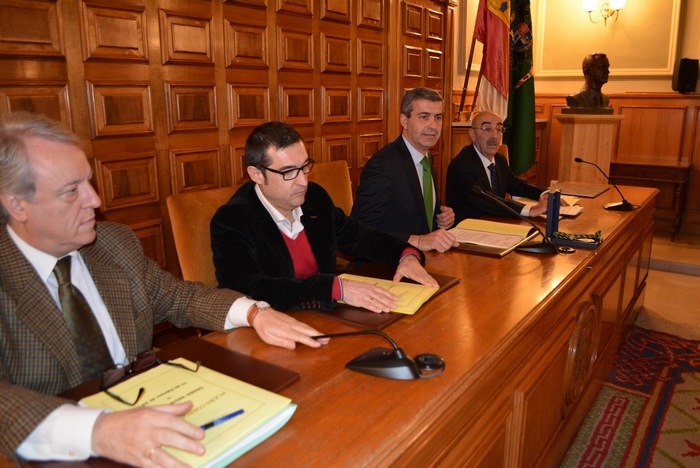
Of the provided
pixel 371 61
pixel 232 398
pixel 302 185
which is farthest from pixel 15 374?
pixel 371 61

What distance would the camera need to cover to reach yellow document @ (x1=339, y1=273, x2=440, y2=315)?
1.40 metres

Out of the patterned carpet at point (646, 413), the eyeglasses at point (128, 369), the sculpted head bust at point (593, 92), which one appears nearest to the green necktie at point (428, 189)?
the patterned carpet at point (646, 413)

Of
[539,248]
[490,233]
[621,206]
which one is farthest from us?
[621,206]

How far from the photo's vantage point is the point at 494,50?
4.66 m

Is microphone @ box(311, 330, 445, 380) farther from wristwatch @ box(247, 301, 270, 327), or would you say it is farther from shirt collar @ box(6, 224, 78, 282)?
Result: shirt collar @ box(6, 224, 78, 282)

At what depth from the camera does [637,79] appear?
5.98 meters

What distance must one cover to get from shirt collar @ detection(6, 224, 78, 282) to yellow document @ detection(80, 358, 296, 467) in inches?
13.0

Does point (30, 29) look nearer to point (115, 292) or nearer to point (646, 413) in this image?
point (115, 292)

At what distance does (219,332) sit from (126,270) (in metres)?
0.27

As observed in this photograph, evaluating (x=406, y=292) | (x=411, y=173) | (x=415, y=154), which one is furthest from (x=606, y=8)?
(x=406, y=292)

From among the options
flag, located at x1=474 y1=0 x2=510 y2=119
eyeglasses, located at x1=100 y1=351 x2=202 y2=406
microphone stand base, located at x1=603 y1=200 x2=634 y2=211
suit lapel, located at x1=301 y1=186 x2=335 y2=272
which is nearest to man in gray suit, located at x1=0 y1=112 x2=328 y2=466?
eyeglasses, located at x1=100 y1=351 x2=202 y2=406

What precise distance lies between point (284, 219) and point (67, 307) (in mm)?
801

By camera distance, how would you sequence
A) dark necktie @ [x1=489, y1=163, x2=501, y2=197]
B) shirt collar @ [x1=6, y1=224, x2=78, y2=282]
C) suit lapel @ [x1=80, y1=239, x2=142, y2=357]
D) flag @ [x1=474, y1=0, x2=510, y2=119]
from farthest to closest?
1. flag @ [x1=474, y1=0, x2=510, y2=119]
2. dark necktie @ [x1=489, y1=163, x2=501, y2=197]
3. suit lapel @ [x1=80, y1=239, x2=142, y2=357]
4. shirt collar @ [x1=6, y1=224, x2=78, y2=282]

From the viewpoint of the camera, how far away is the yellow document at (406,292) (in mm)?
1399
